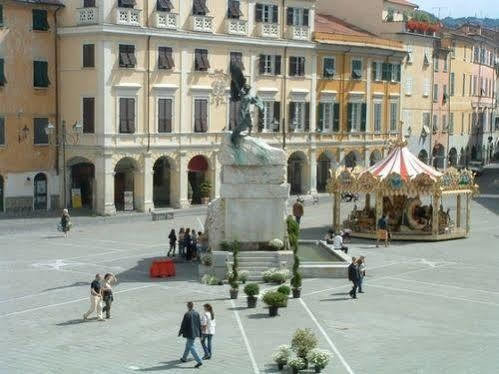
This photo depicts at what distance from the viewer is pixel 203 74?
206ft

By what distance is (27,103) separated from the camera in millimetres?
57281

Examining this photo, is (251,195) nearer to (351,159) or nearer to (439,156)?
(351,159)

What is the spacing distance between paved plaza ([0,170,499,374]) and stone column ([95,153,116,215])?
1099cm

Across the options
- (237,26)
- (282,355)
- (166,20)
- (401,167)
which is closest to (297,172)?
(237,26)

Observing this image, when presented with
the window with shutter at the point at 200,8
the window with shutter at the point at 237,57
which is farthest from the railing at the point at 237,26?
the window with shutter at the point at 200,8

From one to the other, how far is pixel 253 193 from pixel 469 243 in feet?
51.8

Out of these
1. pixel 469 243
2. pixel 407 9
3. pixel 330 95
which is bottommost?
pixel 469 243

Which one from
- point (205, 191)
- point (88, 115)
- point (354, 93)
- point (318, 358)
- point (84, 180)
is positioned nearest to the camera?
point (318, 358)

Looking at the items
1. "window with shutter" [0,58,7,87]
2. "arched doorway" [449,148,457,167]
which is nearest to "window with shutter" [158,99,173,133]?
"window with shutter" [0,58,7,87]

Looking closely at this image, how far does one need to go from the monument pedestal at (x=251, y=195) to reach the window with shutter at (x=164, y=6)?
23.8m

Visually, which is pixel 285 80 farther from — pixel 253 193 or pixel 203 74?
pixel 253 193

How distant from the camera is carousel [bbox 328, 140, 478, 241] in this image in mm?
48719

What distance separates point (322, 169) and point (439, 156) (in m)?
21.4

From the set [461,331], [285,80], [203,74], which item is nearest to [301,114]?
[285,80]
